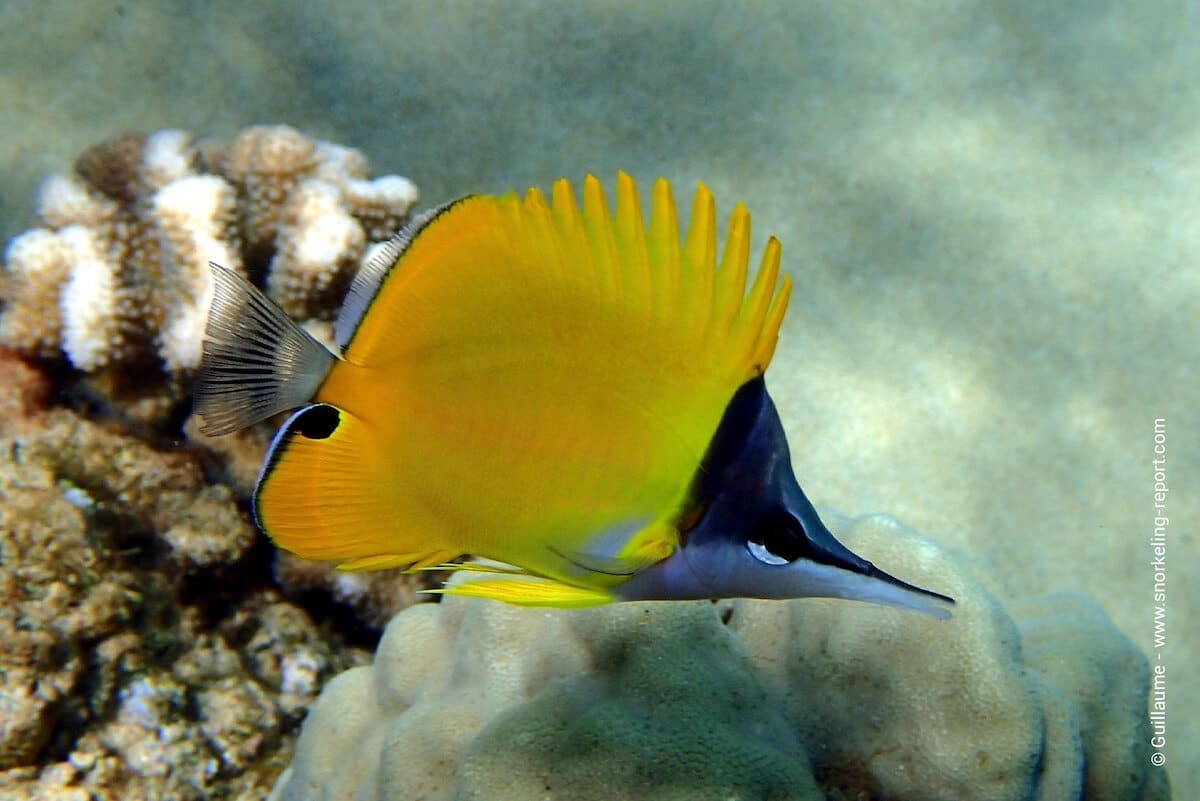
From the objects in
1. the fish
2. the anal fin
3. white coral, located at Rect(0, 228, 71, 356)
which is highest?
the fish

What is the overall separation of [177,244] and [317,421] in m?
2.11

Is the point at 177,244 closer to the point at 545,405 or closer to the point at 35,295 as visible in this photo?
the point at 35,295

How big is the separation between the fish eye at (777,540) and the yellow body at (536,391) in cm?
10

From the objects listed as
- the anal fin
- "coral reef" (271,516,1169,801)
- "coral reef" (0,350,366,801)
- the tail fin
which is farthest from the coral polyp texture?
the anal fin

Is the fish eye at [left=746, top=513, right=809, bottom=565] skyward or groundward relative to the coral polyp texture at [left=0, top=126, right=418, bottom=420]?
skyward

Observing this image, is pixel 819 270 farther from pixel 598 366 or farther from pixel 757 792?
pixel 598 366

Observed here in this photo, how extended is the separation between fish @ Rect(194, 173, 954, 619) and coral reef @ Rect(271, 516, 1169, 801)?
677 mm

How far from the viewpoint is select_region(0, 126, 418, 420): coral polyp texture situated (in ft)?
9.21

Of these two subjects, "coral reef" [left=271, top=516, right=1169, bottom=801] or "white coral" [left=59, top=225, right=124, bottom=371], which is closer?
"coral reef" [left=271, top=516, right=1169, bottom=801]

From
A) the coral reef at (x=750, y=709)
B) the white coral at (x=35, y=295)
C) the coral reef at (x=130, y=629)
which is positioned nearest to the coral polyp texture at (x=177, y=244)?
the white coral at (x=35, y=295)

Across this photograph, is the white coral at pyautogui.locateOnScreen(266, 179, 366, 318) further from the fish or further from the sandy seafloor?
the fish

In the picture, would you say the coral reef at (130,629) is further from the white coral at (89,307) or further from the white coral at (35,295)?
the white coral at (89,307)

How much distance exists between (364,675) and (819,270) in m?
2.14

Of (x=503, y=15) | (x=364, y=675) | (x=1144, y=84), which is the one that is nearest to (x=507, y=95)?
(x=503, y=15)
